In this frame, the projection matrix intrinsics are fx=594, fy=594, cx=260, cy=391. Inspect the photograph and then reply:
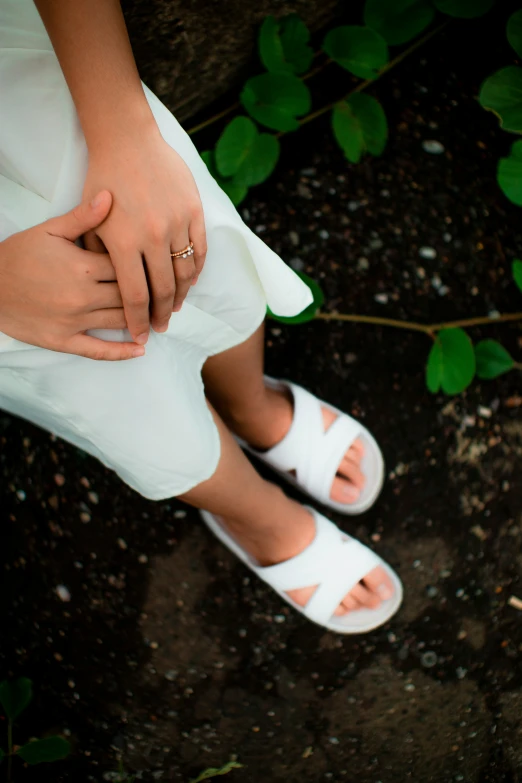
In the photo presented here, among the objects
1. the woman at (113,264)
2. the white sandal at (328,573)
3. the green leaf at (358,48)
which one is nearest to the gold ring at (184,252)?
the woman at (113,264)

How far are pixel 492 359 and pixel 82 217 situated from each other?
78 cm

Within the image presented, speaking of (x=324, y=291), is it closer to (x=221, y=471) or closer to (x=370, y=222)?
(x=370, y=222)

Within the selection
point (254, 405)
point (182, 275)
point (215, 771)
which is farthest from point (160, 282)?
point (215, 771)

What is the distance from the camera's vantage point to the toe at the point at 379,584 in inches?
42.7

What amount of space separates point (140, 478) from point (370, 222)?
0.76m

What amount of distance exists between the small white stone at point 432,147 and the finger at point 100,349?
0.88 metres

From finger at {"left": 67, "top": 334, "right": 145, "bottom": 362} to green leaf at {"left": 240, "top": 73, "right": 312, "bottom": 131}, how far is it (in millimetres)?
540

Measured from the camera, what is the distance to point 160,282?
55 centimetres

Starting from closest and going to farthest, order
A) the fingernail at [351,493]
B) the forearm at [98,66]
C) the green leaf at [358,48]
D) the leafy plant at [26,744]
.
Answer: the forearm at [98,66] < the green leaf at [358,48] < the leafy plant at [26,744] < the fingernail at [351,493]

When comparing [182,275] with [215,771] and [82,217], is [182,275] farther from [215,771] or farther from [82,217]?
[215,771]

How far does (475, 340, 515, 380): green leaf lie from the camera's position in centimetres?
105

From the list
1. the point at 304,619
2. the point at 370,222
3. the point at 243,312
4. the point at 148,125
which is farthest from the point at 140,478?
the point at 370,222

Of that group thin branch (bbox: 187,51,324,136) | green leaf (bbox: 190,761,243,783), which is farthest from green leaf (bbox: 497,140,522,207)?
green leaf (bbox: 190,761,243,783)

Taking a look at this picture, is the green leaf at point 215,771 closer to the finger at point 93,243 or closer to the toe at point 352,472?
the toe at point 352,472
